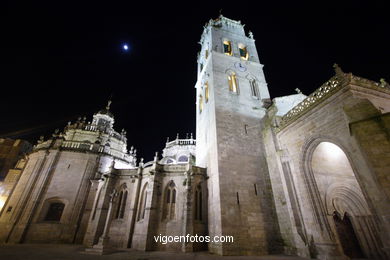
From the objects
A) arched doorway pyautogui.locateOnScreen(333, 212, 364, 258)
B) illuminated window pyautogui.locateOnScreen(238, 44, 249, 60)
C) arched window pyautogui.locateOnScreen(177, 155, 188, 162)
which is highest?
illuminated window pyautogui.locateOnScreen(238, 44, 249, 60)

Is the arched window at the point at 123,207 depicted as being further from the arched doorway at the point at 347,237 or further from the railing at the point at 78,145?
the arched doorway at the point at 347,237

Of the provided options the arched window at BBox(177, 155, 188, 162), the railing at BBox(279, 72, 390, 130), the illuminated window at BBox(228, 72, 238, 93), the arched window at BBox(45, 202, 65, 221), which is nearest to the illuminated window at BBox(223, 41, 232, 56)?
the illuminated window at BBox(228, 72, 238, 93)

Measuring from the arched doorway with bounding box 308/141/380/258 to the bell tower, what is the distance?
355 cm

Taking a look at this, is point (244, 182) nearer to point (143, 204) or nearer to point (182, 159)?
point (143, 204)

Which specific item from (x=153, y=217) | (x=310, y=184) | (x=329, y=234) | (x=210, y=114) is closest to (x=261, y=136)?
(x=210, y=114)

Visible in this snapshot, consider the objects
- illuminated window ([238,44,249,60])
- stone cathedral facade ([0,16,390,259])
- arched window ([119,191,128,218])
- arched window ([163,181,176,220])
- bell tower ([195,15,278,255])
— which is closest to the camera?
stone cathedral facade ([0,16,390,259])

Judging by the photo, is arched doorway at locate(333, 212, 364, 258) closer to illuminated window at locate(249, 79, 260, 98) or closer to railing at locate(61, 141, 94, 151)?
illuminated window at locate(249, 79, 260, 98)

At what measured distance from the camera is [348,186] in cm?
1123

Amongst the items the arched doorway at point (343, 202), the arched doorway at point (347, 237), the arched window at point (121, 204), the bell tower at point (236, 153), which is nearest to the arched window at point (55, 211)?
the arched window at point (121, 204)

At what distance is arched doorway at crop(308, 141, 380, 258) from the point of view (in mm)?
9992

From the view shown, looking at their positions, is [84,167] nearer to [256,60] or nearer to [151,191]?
[151,191]

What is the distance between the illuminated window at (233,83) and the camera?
1827 cm

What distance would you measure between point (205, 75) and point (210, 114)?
6.84 m

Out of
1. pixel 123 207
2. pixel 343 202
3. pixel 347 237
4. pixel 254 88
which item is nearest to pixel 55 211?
pixel 123 207
